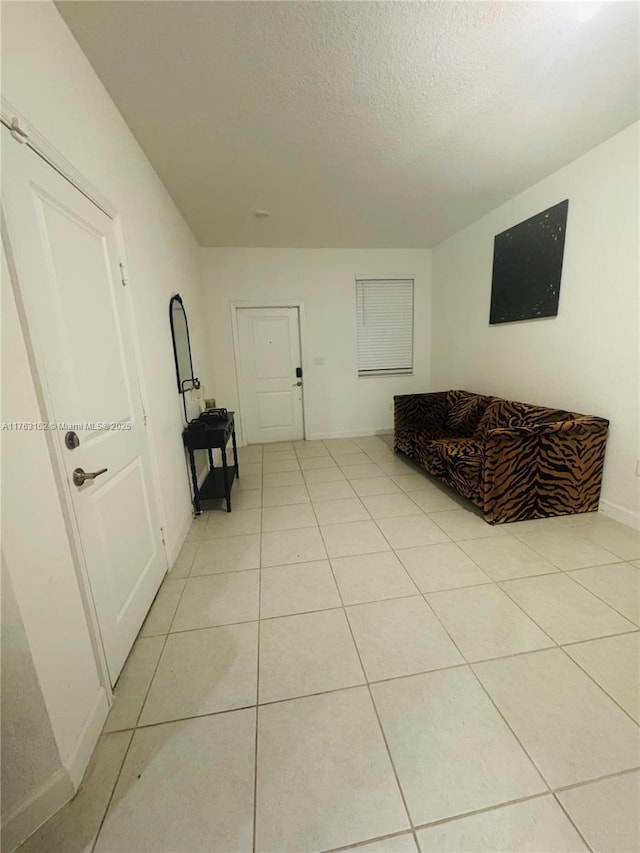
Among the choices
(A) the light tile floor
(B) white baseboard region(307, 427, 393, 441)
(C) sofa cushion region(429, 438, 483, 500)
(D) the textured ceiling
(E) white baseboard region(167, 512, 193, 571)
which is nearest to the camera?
(A) the light tile floor

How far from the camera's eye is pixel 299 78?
169 centimetres

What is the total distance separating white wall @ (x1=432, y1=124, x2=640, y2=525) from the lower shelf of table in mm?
3033

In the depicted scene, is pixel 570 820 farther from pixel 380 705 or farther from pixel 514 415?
pixel 514 415

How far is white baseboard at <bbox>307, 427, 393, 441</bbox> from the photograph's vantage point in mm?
4980

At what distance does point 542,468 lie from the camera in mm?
2436

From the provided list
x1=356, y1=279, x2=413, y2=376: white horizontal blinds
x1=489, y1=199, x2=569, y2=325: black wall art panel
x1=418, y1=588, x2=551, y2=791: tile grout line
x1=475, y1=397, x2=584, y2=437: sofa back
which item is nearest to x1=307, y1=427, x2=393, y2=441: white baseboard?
x1=356, y1=279, x2=413, y2=376: white horizontal blinds

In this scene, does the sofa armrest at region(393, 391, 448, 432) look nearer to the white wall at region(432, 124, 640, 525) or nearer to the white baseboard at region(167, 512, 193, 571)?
the white wall at region(432, 124, 640, 525)

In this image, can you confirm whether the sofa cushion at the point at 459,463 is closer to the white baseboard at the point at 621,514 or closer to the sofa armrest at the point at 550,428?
the sofa armrest at the point at 550,428

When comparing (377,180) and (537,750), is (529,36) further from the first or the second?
(537,750)

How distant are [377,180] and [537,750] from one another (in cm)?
354

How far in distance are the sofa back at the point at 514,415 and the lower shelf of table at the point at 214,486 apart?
2.33m

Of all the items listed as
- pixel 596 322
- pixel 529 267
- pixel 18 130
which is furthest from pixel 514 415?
pixel 18 130

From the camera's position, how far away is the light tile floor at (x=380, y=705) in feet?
3.07

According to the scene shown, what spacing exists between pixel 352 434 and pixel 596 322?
3176 millimetres
